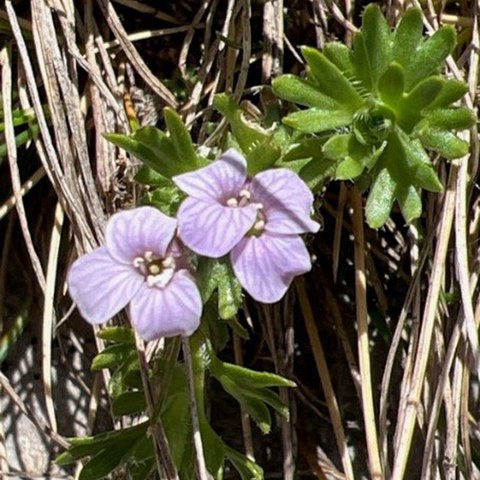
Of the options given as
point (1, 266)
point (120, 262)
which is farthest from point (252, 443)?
point (120, 262)

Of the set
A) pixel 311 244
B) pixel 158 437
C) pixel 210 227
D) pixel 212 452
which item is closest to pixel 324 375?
pixel 311 244

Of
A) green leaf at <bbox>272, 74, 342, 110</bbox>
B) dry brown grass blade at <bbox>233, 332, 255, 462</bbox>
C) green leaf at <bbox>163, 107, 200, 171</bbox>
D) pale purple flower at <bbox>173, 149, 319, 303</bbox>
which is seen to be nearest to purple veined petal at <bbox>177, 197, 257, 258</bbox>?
pale purple flower at <bbox>173, 149, 319, 303</bbox>

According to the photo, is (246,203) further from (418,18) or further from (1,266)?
(1,266)

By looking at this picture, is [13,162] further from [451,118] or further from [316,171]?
[451,118]

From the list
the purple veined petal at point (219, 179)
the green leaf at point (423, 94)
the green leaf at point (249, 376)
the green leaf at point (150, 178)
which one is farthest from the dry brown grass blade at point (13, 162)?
the green leaf at point (423, 94)

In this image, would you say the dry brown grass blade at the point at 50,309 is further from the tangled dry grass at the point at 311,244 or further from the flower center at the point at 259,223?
the flower center at the point at 259,223

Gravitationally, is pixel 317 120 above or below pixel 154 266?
above
